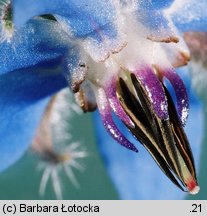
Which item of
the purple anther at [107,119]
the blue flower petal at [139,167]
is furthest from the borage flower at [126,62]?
the blue flower petal at [139,167]

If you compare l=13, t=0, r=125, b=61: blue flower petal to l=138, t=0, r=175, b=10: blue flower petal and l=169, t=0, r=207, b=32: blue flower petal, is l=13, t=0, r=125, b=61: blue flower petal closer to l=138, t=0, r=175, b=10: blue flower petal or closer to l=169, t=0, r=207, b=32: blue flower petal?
l=138, t=0, r=175, b=10: blue flower petal

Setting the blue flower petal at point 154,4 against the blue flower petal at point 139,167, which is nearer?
the blue flower petal at point 154,4

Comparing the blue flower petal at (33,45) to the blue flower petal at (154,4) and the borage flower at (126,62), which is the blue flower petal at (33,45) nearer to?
the borage flower at (126,62)

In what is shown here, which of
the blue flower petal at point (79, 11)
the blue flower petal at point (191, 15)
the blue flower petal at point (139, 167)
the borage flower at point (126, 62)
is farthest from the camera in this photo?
the blue flower petal at point (139, 167)

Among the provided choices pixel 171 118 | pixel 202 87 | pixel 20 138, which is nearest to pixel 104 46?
pixel 171 118

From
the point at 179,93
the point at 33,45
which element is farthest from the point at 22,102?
the point at 179,93

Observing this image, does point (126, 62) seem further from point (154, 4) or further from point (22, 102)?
point (22, 102)
